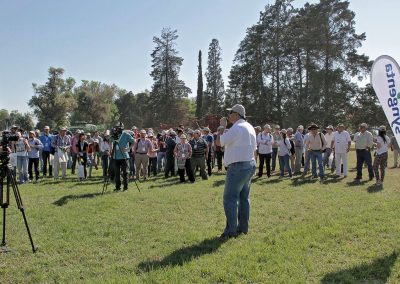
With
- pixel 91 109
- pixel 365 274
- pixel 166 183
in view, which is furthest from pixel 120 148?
pixel 91 109

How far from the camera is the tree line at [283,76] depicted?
39.8 metres

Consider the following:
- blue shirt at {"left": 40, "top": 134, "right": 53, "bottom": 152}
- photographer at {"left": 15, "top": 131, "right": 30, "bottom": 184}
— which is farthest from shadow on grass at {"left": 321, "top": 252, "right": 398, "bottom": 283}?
blue shirt at {"left": 40, "top": 134, "right": 53, "bottom": 152}

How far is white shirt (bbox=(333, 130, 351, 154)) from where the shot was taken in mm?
13523

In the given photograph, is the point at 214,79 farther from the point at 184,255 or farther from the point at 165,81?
the point at 184,255

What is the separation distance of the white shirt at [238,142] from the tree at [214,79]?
5692cm

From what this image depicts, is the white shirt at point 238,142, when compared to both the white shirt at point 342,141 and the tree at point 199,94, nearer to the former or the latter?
the white shirt at point 342,141

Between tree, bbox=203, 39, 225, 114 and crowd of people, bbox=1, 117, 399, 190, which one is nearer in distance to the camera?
crowd of people, bbox=1, 117, 399, 190

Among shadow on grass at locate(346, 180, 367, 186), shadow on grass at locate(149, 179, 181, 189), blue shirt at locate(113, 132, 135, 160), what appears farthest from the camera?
shadow on grass at locate(149, 179, 181, 189)

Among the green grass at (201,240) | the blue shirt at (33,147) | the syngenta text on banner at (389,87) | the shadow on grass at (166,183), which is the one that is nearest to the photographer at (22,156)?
the blue shirt at (33,147)

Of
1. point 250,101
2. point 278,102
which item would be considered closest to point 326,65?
point 278,102

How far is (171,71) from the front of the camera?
58344 millimetres

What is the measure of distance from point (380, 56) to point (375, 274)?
3.27 meters

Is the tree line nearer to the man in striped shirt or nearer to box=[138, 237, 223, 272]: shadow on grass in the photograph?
the man in striped shirt

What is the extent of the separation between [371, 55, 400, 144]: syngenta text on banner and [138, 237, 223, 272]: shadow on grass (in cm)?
326
